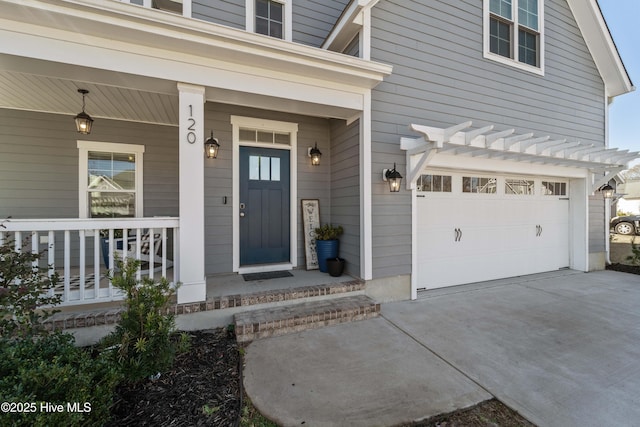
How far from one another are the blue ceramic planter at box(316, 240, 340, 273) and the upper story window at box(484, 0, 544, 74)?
4.32m

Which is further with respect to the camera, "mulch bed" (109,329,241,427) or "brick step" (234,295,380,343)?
"brick step" (234,295,380,343)

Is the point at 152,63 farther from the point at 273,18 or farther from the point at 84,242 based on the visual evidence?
the point at 273,18

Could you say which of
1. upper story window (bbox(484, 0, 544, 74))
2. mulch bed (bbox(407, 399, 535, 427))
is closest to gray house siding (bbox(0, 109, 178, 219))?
mulch bed (bbox(407, 399, 535, 427))

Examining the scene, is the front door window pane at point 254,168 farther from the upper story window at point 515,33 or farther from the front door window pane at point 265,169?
the upper story window at point 515,33

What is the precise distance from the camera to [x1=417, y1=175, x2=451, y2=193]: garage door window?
452 centimetres

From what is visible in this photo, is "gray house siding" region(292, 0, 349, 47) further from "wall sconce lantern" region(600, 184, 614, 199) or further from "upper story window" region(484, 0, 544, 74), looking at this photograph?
"wall sconce lantern" region(600, 184, 614, 199)

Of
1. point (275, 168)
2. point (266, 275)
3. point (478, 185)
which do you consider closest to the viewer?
point (266, 275)

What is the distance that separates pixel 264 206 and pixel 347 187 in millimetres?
1437

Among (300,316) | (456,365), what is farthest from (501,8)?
(300,316)

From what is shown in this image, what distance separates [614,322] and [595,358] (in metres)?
1.30

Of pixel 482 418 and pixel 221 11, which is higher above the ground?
pixel 221 11

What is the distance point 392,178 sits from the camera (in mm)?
3885

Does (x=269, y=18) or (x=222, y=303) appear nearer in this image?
(x=222, y=303)

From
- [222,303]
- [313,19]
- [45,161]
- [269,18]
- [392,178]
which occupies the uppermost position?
[313,19]
